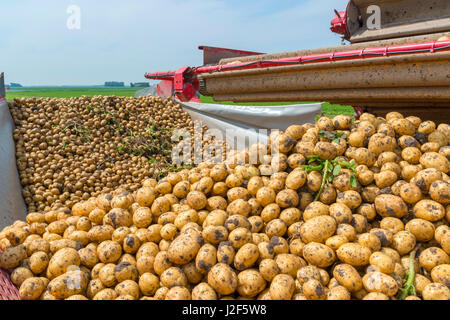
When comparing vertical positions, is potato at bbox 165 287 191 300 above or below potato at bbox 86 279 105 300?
above

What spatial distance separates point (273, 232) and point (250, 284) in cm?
45

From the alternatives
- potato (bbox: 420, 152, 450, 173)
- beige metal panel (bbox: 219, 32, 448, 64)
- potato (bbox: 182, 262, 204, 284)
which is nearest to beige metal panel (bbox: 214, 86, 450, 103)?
beige metal panel (bbox: 219, 32, 448, 64)

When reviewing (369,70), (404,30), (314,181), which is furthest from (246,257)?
(404,30)

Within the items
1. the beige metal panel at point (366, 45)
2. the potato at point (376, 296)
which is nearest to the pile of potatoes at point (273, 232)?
the potato at point (376, 296)

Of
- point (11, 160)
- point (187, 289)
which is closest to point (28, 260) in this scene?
point (187, 289)

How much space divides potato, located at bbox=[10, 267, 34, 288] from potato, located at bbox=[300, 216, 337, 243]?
71.8 inches

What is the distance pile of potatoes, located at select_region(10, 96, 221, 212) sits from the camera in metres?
4.61

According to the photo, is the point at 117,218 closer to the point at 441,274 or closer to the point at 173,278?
the point at 173,278

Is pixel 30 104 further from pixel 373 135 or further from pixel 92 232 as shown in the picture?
pixel 373 135

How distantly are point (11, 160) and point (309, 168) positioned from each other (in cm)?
440

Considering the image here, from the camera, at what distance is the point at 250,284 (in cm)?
175

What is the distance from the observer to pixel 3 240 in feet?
7.81

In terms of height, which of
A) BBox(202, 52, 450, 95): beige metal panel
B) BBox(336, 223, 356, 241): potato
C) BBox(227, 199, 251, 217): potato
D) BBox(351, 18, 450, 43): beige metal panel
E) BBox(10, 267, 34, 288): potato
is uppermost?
BBox(351, 18, 450, 43): beige metal panel

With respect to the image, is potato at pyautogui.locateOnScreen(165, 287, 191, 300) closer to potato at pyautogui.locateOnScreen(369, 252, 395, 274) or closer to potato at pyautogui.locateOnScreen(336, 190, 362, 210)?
potato at pyautogui.locateOnScreen(369, 252, 395, 274)
